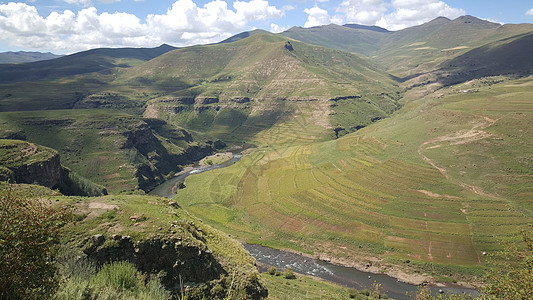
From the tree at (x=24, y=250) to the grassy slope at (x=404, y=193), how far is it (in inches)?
3596

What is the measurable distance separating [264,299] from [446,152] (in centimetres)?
12603

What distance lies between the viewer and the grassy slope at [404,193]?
94.8 metres

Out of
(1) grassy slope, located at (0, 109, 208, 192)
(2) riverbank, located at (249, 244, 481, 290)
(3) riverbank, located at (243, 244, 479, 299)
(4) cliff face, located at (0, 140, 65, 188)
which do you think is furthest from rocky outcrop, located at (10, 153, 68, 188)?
(2) riverbank, located at (249, 244, 481, 290)

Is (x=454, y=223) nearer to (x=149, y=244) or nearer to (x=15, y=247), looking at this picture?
(x=149, y=244)

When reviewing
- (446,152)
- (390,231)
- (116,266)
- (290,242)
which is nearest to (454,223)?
(390,231)

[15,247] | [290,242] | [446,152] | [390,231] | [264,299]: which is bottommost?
[290,242]

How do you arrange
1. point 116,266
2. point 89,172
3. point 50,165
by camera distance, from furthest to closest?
point 89,172 < point 50,165 < point 116,266

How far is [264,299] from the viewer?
47438mm

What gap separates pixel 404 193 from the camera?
11812cm

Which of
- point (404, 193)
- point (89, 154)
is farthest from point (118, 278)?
point (89, 154)

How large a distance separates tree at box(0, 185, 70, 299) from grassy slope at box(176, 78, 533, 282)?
A: 3596 inches

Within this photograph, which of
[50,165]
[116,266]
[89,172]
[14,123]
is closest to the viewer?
[116,266]

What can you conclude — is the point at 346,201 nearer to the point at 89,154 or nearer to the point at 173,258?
the point at 173,258

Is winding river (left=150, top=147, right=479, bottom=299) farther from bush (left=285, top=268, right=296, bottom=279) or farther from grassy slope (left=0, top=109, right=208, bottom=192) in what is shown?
grassy slope (left=0, top=109, right=208, bottom=192)
